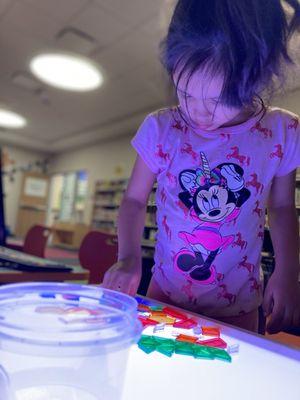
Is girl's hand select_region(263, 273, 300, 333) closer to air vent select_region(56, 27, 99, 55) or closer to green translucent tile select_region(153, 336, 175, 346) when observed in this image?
green translucent tile select_region(153, 336, 175, 346)

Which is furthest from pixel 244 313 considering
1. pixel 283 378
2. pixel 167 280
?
pixel 283 378

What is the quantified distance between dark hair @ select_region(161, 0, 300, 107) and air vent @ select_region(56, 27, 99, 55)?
3180 millimetres

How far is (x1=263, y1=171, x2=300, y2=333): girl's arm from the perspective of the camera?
486 mm

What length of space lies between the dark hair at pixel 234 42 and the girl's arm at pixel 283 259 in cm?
16


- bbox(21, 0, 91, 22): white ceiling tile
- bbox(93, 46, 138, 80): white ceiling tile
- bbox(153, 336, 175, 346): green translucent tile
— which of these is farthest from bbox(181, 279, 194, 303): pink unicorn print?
bbox(93, 46, 138, 80): white ceiling tile

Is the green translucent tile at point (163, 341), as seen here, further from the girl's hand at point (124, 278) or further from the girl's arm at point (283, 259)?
the girl's arm at point (283, 259)

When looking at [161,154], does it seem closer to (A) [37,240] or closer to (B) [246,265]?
(B) [246,265]

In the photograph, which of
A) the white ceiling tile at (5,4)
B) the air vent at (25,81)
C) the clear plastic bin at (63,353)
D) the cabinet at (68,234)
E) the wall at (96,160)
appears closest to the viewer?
the clear plastic bin at (63,353)

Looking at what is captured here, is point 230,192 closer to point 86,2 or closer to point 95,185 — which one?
point 86,2

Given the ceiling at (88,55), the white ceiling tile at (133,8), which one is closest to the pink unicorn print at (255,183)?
the ceiling at (88,55)

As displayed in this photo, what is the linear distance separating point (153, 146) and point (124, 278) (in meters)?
0.23

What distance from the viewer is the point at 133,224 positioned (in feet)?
1.86

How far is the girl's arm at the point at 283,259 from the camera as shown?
1.59 ft

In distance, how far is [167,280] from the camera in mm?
560
